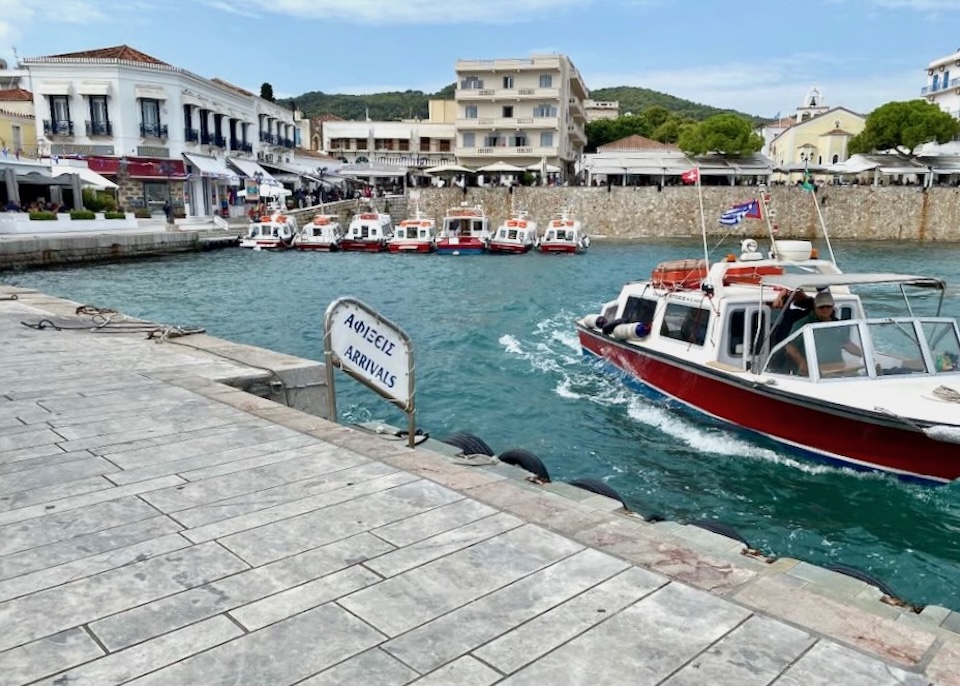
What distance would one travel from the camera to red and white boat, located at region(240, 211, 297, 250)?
4325 centimetres

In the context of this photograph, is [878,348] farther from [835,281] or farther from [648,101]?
[648,101]

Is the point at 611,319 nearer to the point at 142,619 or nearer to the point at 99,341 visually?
the point at 99,341

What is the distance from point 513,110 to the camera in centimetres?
6531

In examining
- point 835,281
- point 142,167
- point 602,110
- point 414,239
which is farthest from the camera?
point 602,110

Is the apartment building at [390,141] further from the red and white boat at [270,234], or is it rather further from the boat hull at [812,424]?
the boat hull at [812,424]

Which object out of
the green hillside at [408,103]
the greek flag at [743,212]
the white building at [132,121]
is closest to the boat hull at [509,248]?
the white building at [132,121]

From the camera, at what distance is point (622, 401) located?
12.8 metres

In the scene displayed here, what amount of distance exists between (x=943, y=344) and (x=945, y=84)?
85.1 metres

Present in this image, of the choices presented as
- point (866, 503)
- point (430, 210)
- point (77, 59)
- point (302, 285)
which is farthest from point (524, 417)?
point (430, 210)

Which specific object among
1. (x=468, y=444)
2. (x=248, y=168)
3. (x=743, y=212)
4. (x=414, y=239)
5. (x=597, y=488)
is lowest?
(x=597, y=488)

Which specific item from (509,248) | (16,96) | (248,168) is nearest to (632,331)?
(509,248)

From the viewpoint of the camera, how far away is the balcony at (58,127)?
4438 centimetres

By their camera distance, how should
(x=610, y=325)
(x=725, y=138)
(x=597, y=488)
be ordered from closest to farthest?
(x=597, y=488) → (x=610, y=325) → (x=725, y=138)

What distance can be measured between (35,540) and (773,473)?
8370 millimetres
